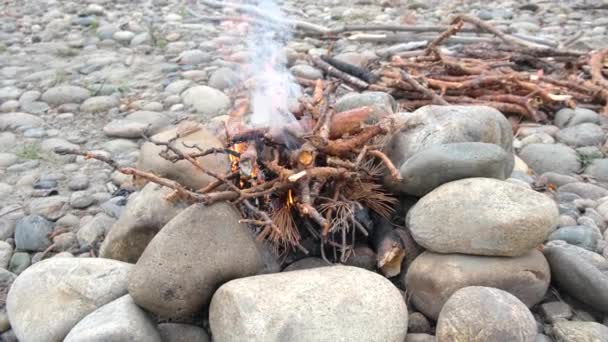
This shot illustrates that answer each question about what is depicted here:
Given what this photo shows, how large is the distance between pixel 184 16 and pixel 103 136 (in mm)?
3568

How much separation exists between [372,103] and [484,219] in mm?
1195

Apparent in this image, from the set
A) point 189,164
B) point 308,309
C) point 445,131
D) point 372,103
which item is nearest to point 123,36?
point 189,164

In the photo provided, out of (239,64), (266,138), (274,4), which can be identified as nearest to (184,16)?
(274,4)

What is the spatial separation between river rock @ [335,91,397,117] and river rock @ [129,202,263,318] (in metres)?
1.21

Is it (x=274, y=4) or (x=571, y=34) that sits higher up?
(x=571, y=34)

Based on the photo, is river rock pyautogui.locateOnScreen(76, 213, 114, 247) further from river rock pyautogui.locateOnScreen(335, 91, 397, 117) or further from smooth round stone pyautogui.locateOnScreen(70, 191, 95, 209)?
river rock pyautogui.locateOnScreen(335, 91, 397, 117)

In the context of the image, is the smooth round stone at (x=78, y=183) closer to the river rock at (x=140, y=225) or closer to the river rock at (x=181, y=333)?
the river rock at (x=140, y=225)

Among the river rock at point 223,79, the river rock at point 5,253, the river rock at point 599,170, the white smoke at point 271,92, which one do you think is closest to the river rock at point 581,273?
the river rock at point 599,170

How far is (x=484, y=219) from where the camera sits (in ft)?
8.32

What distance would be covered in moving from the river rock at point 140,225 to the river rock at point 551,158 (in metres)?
2.40

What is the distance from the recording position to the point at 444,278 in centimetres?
254

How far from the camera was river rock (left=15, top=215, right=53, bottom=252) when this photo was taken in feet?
11.1

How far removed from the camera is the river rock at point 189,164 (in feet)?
10.4

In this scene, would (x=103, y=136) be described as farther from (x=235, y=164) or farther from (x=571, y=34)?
(x=571, y=34)
